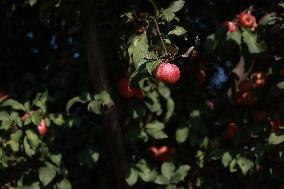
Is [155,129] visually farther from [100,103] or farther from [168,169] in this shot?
[100,103]

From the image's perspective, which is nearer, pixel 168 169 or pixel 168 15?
pixel 168 15

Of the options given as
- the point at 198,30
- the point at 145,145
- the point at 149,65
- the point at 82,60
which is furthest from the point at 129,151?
the point at 149,65

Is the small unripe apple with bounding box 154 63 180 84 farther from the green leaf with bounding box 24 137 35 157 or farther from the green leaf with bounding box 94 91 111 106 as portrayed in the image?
the green leaf with bounding box 24 137 35 157

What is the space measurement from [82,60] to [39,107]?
1.00ft

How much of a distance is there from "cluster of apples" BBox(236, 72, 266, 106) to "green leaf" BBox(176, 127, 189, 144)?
310 millimetres

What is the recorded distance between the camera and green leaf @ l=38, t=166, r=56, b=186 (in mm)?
2527

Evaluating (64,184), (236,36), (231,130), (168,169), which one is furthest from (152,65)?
(231,130)

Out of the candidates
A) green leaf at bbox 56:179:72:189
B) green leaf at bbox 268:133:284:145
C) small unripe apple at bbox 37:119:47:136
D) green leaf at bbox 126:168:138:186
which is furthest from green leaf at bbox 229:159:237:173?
small unripe apple at bbox 37:119:47:136

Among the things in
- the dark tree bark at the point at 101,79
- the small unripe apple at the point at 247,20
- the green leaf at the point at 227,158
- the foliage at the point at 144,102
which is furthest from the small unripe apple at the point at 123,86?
the small unripe apple at the point at 247,20

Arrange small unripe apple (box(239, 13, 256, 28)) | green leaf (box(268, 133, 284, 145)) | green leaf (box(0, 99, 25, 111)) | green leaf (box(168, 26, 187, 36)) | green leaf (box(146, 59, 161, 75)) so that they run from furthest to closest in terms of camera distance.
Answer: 1. small unripe apple (box(239, 13, 256, 28))
2. green leaf (box(0, 99, 25, 111))
3. green leaf (box(268, 133, 284, 145))
4. green leaf (box(168, 26, 187, 36))
5. green leaf (box(146, 59, 161, 75))

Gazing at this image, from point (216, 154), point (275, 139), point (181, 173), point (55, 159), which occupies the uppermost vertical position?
point (275, 139)

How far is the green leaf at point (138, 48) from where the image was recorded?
6.48 ft

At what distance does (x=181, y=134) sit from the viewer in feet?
9.46

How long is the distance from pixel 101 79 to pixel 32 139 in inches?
14.8
